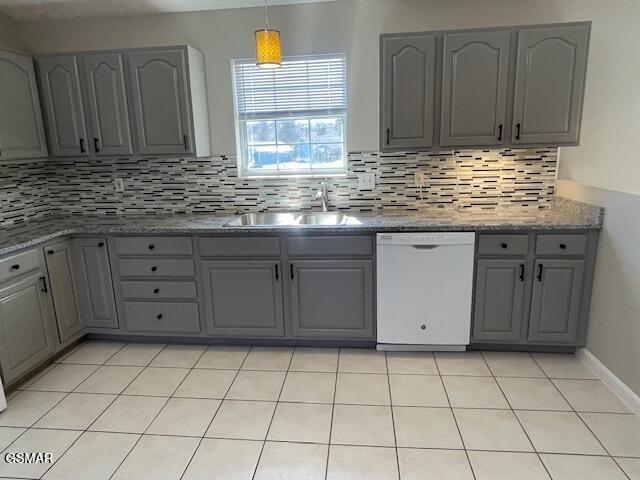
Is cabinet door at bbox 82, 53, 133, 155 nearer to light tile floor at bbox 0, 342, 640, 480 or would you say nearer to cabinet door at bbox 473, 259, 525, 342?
light tile floor at bbox 0, 342, 640, 480

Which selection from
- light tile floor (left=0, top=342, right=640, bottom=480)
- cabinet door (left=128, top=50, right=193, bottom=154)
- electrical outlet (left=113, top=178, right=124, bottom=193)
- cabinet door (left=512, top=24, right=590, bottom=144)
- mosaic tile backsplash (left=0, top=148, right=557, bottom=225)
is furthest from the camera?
electrical outlet (left=113, top=178, right=124, bottom=193)

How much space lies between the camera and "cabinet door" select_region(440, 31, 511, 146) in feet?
8.70

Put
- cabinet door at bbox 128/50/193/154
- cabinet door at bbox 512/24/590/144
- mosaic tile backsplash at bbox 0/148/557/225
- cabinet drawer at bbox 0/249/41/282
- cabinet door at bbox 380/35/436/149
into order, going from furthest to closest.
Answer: mosaic tile backsplash at bbox 0/148/557/225
cabinet door at bbox 128/50/193/154
cabinet door at bbox 380/35/436/149
cabinet door at bbox 512/24/590/144
cabinet drawer at bbox 0/249/41/282

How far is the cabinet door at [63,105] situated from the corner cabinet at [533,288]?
296cm

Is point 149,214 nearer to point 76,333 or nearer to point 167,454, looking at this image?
point 76,333

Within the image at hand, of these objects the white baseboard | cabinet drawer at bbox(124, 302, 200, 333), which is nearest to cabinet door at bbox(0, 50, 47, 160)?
cabinet drawer at bbox(124, 302, 200, 333)

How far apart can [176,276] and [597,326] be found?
110 inches

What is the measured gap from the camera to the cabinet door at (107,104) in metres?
2.96

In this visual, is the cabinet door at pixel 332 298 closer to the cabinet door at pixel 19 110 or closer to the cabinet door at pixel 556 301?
the cabinet door at pixel 556 301

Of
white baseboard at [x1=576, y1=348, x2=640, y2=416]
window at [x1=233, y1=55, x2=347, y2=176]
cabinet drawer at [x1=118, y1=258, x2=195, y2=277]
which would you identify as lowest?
white baseboard at [x1=576, y1=348, x2=640, y2=416]

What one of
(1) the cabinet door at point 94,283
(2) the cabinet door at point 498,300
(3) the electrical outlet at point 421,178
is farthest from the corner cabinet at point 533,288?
(1) the cabinet door at point 94,283

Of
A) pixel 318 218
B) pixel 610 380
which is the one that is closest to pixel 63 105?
pixel 318 218

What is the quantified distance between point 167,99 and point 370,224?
5.58ft

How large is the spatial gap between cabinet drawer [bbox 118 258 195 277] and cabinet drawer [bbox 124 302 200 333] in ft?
0.72
